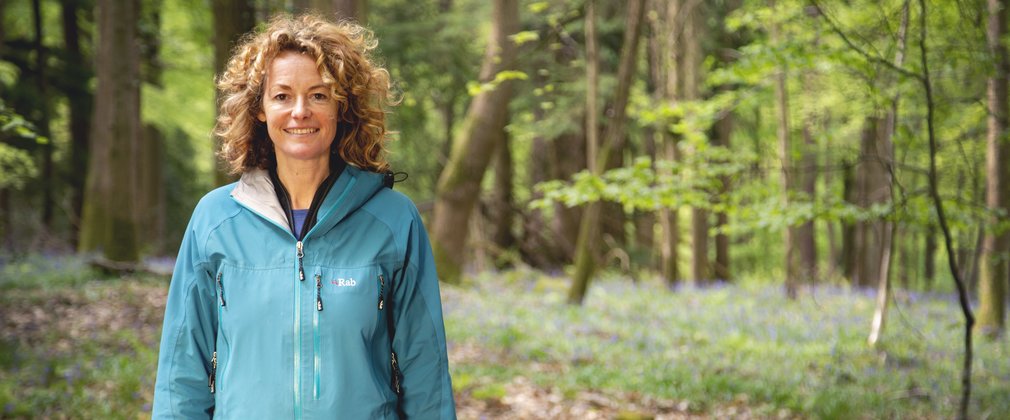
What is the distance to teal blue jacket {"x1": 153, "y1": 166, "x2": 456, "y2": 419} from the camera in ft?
6.90

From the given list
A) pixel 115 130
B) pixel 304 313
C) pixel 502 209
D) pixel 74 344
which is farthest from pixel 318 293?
pixel 502 209

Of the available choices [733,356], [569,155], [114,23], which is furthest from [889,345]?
[114,23]

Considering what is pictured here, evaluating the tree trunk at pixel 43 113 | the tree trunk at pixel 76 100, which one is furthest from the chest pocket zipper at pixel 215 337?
the tree trunk at pixel 76 100

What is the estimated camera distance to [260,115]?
2.36 metres

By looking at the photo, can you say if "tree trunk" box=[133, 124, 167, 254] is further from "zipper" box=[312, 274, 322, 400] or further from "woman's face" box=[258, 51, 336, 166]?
"zipper" box=[312, 274, 322, 400]

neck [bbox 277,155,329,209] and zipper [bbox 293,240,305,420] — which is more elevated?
neck [bbox 277,155,329,209]

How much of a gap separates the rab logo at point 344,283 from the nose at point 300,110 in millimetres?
474

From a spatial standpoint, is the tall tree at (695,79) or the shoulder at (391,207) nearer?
the shoulder at (391,207)

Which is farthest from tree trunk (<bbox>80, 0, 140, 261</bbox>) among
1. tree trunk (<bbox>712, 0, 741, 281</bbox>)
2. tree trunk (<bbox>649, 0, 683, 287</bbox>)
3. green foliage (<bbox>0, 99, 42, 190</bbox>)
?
tree trunk (<bbox>712, 0, 741, 281</bbox>)

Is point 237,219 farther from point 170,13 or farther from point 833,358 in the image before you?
point 170,13

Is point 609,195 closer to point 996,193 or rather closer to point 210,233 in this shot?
point 210,233

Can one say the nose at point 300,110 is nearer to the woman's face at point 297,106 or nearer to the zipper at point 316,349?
the woman's face at point 297,106

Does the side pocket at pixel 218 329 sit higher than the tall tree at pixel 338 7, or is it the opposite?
the tall tree at pixel 338 7

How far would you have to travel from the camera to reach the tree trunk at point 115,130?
40.7 feet
